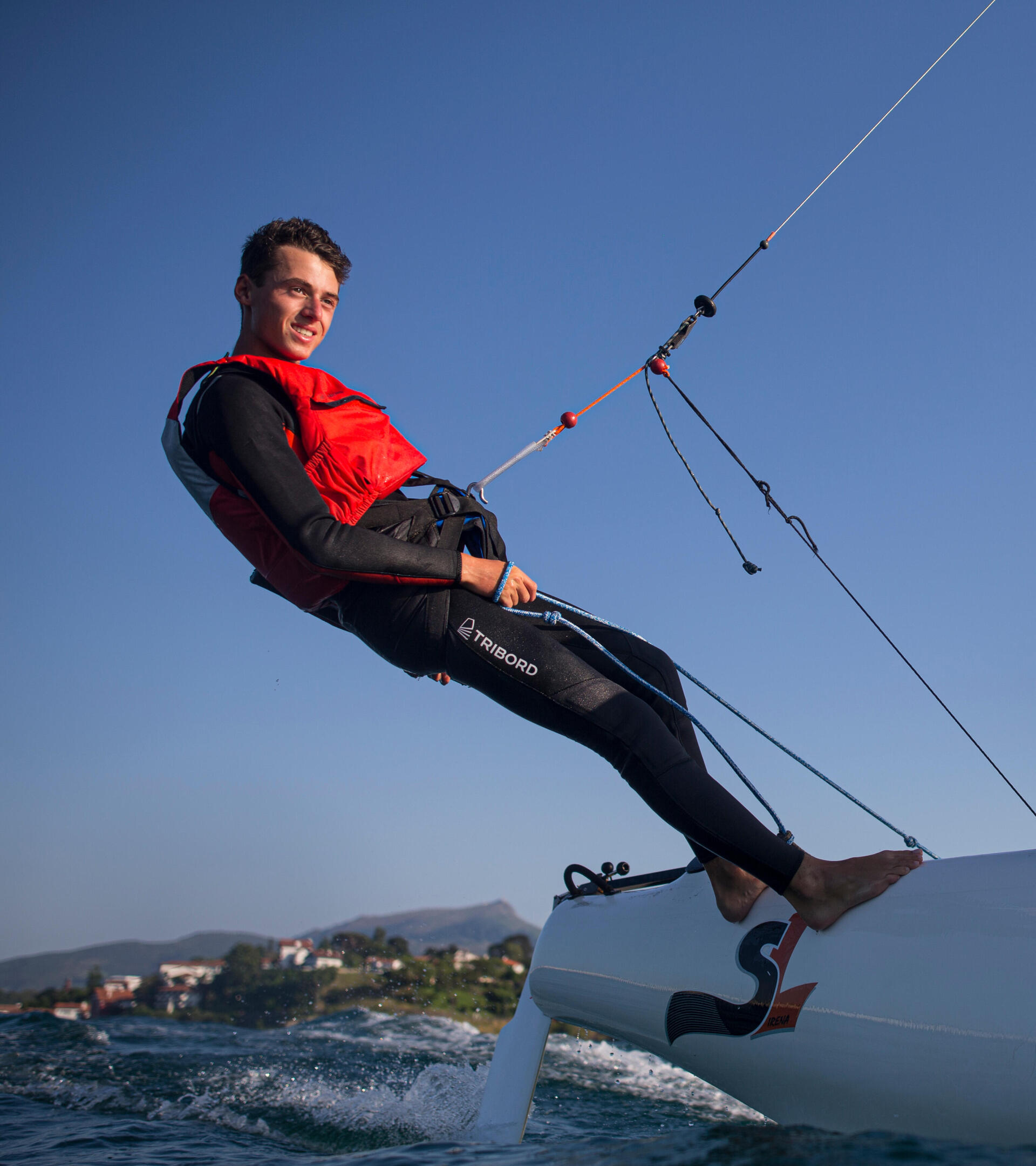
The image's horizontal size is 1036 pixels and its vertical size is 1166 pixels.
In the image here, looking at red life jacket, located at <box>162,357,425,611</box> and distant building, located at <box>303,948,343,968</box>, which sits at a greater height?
red life jacket, located at <box>162,357,425,611</box>

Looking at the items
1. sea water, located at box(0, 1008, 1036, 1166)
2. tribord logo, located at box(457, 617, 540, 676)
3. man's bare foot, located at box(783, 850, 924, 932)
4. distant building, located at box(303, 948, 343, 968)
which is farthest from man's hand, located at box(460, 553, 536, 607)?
distant building, located at box(303, 948, 343, 968)

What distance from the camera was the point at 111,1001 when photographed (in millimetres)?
25344

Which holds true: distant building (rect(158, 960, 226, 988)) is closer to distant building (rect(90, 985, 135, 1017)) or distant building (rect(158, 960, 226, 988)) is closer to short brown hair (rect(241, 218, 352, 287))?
distant building (rect(90, 985, 135, 1017))

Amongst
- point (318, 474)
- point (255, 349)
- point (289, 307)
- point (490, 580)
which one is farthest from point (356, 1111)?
point (289, 307)

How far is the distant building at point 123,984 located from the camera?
92.4ft

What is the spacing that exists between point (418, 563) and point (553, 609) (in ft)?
2.12

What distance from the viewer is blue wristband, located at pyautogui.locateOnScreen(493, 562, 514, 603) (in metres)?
2.22

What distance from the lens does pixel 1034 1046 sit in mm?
1505

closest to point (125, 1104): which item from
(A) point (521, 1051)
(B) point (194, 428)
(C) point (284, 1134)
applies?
(C) point (284, 1134)

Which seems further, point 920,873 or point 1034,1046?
point 920,873

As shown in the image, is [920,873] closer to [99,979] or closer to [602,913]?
[602,913]

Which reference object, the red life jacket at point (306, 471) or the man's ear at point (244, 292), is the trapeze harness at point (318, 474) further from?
the man's ear at point (244, 292)

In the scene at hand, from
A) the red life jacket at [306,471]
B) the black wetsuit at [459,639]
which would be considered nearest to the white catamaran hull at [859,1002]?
the black wetsuit at [459,639]

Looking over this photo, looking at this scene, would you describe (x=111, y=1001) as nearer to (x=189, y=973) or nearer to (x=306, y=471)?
(x=189, y=973)
